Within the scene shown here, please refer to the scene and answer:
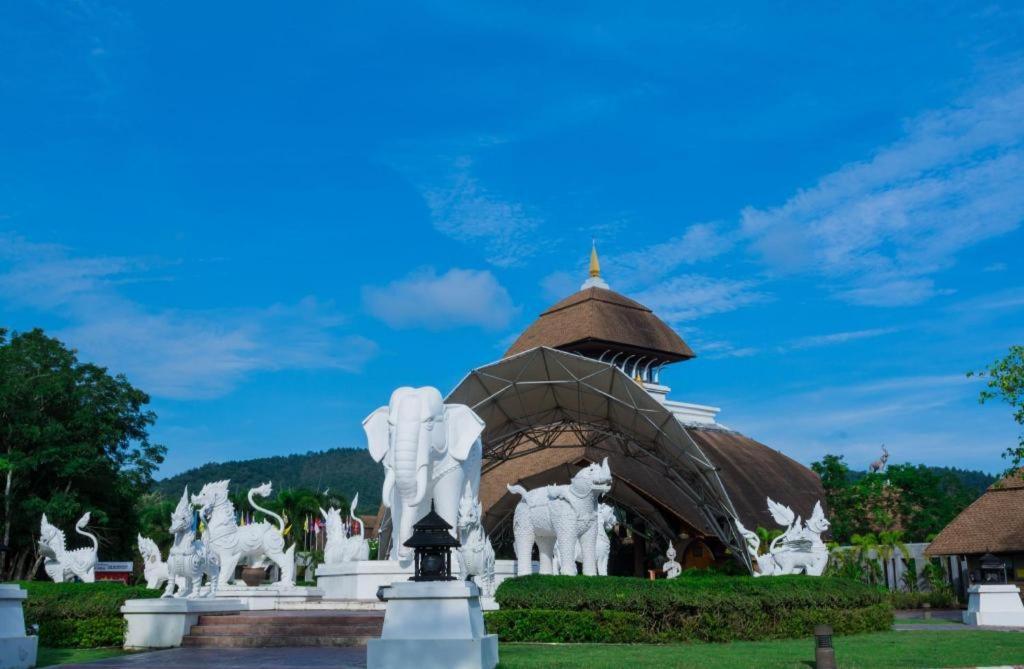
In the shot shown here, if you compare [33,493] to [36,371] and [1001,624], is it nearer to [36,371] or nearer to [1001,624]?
[36,371]

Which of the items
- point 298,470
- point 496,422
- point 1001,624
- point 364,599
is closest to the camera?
point 364,599

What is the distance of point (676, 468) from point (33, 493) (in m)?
22.0

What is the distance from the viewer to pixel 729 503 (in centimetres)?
2928

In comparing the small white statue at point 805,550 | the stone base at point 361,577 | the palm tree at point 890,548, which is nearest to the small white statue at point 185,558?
the stone base at point 361,577

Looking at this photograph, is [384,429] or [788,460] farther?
[788,460]

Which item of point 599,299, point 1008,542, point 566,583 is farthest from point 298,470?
point 566,583

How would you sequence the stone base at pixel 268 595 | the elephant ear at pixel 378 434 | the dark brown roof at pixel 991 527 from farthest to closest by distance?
the dark brown roof at pixel 991 527 → the elephant ear at pixel 378 434 → the stone base at pixel 268 595

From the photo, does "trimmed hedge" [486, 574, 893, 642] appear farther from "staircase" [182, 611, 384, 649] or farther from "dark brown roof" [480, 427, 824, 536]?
"dark brown roof" [480, 427, 824, 536]

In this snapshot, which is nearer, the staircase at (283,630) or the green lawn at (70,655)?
the green lawn at (70,655)

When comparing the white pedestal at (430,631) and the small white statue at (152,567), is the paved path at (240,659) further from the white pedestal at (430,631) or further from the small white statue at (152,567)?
the small white statue at (152,567)

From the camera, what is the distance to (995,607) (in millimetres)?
19656

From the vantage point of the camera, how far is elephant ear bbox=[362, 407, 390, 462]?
53.2 ft

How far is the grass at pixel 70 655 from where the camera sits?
1075 cm

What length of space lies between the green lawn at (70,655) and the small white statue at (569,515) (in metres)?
7.15
